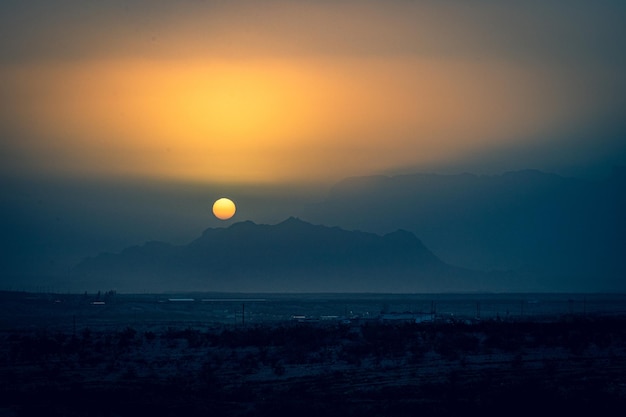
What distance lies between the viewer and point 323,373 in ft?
123

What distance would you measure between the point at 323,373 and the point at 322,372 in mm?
346

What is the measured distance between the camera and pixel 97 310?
111375mm

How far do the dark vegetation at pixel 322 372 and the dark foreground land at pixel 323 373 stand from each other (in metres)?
0.06

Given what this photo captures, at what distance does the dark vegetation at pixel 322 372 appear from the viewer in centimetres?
2870

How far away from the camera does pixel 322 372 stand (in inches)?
1490

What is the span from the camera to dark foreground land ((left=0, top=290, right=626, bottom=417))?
28.7 meters

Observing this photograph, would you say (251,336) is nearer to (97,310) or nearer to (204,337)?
(204,337)

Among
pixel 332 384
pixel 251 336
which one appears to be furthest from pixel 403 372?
pixel 251 336

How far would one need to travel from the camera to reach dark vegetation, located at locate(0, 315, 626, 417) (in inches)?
1130

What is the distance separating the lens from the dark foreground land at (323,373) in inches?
1129

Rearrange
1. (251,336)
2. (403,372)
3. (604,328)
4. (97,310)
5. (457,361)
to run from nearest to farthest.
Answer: (403,372) < (457,361) < (251,336) < (604,328) < (97,310)

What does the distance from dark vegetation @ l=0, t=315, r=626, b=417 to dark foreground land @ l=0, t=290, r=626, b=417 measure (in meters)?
0.06

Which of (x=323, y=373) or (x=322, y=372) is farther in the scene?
(x=322, y=372)

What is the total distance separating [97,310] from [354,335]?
2536 inches
